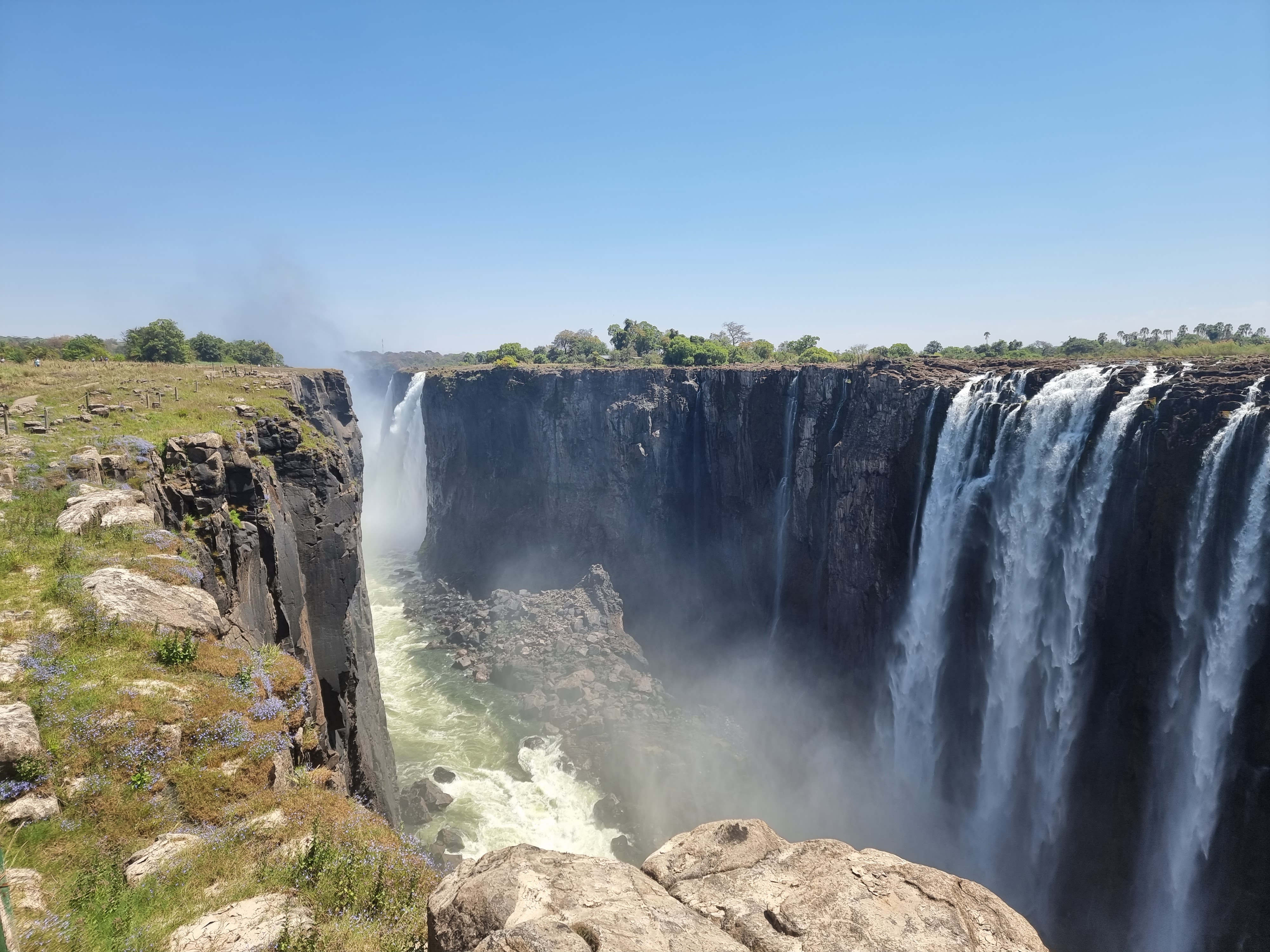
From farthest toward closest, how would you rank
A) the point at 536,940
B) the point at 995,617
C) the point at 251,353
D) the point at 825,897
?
1. the point at 251,353
2. the point at 995,617
3. the point at 825,897
4. the point at 536,940

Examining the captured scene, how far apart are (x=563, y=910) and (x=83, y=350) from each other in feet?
209

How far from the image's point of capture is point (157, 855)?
6855 millimetres

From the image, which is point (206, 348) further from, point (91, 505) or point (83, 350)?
point (91, 505)

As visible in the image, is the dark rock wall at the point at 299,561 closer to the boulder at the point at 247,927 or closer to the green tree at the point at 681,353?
the boulder at the point at 247,927

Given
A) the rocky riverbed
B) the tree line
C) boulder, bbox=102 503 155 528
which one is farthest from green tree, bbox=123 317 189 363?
boulder, bbox=102 503 155 528

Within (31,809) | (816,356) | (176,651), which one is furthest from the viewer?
(816,356)

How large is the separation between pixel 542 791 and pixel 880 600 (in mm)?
21226

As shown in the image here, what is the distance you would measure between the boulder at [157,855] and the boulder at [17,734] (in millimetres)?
1904

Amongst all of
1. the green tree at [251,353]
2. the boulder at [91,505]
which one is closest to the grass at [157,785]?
the boulder at [91,505]

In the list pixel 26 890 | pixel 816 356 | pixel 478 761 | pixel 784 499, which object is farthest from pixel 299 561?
pixel 816 356

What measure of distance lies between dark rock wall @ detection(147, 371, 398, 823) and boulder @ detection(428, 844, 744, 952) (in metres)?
8.28

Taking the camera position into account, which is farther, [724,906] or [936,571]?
[936,571]

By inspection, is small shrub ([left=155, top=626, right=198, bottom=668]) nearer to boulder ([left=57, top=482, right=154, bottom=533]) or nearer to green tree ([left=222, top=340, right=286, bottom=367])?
boulder ([left=57, top=482, right=154, bottom=533])

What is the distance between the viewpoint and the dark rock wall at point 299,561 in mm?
15570
